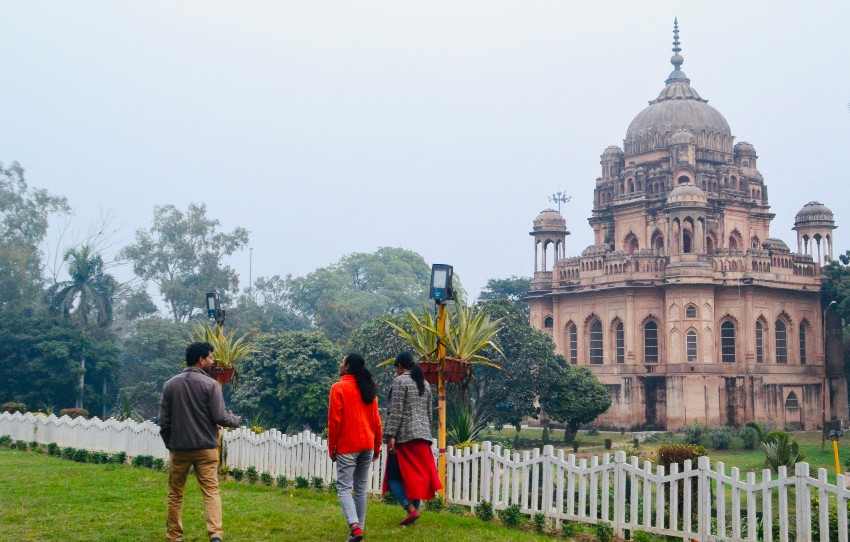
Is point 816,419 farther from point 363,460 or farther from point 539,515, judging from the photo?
point 363,460

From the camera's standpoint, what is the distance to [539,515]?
11.1 m

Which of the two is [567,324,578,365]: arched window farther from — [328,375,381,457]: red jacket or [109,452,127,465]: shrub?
[328,375,381,457]: red jacket

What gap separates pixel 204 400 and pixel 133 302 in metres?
55.4

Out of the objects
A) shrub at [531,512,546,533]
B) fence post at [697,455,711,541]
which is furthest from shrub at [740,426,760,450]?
fence post at [697,455,711,541]

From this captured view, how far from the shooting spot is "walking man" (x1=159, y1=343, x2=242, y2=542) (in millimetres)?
8516

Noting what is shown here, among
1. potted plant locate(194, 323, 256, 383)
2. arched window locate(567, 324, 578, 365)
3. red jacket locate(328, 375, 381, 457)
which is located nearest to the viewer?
red jacket locate(328, 375, 381, 457)

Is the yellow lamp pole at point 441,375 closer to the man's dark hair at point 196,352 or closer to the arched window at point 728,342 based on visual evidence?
the man's dark hair at point 196,352

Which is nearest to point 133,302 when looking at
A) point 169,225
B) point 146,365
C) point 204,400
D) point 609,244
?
point 169,225

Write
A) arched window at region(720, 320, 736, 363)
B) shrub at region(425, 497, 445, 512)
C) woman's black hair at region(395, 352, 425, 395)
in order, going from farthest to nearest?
arched window at region(720, 320, 736, 363), shrub at region(425, 497, 445, 512), woman's black hair at region(395, 352, 425, 395)

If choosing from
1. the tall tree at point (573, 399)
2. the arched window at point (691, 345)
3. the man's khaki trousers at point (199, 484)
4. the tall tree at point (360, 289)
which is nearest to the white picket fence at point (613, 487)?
the man's khaki trousers at point (199, 484)

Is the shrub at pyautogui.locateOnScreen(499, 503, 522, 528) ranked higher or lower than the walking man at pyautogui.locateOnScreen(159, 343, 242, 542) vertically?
lower

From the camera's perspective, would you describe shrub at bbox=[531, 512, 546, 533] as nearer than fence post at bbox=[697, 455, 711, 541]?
No

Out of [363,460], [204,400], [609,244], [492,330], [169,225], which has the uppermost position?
[169,225]

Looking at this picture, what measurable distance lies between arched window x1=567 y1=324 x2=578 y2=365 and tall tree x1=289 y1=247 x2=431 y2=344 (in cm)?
A: 1889
